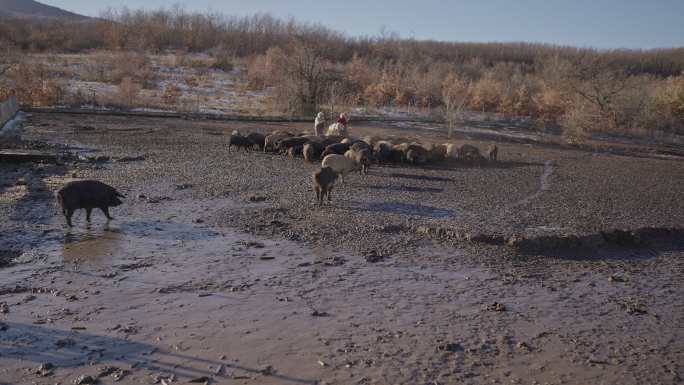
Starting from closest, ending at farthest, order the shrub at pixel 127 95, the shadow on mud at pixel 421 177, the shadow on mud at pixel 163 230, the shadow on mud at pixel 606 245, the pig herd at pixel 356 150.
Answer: the shadow on mud at pixel 163 230 < the shadow on mud at pixel 606 245 < the shadow on mud at pixel 421 177 < the pig herd at pixel 356 150 < the shrub at pixel 127 95

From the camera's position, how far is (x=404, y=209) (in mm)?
11180

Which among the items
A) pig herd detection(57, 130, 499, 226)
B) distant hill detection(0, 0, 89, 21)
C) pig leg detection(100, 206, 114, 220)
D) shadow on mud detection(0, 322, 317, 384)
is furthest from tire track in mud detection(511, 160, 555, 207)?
distant hill detection(0, 0, 89, 21)

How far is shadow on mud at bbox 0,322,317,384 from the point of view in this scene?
17.0 feet

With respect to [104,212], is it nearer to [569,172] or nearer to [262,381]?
[262,381]

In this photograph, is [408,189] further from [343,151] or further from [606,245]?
[606,245]

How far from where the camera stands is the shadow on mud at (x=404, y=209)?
10.8 meters

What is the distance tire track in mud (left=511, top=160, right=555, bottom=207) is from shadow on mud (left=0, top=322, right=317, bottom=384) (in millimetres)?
8337

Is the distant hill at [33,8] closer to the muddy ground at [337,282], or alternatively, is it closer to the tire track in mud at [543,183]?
the tire track in mud at [543,183]

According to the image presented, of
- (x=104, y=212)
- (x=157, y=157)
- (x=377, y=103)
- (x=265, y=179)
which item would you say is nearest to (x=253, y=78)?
(x=377, y=103)

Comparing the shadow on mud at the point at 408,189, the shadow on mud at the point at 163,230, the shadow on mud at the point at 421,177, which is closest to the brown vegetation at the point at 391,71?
the shadow on mud at the point at 421,177

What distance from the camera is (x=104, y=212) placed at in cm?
956

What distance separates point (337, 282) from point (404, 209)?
13.2ft

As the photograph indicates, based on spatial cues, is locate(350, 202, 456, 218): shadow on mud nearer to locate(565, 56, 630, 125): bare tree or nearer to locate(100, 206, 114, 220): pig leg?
locate(100, 206, 114, 220): pig leg

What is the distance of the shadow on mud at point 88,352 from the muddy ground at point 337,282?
0.02 metres
